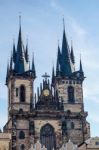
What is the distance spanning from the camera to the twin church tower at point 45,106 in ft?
200

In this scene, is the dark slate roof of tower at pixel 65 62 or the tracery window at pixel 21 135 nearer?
the tracery window at pixel 21 135

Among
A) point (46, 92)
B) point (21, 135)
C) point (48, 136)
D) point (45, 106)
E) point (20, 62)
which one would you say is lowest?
point (48, 136)

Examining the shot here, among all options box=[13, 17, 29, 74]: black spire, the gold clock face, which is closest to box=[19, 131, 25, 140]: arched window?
the gold clock face

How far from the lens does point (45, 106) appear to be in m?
63.4

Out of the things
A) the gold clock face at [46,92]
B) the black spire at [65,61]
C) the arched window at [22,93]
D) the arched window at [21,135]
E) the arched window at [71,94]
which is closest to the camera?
the arched window at [21,135]

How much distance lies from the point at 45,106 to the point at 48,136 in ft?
15.1

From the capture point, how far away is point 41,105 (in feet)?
208

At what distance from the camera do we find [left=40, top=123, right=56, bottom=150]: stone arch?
6116cm

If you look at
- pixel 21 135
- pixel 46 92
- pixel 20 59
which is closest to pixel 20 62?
pixel 20 59

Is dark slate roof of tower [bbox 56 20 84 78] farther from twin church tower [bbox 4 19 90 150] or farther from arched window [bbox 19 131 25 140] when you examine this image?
arched window [bbox 19 131 25 140]

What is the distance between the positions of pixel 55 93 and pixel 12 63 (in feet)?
27.3

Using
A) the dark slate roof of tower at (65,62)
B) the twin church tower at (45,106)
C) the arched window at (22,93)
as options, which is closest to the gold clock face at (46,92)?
the twin church tower at (45,106)

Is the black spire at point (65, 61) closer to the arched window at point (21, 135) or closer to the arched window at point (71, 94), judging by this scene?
the arched window at point (71, 94)

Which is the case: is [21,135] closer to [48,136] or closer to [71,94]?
[48,136]
